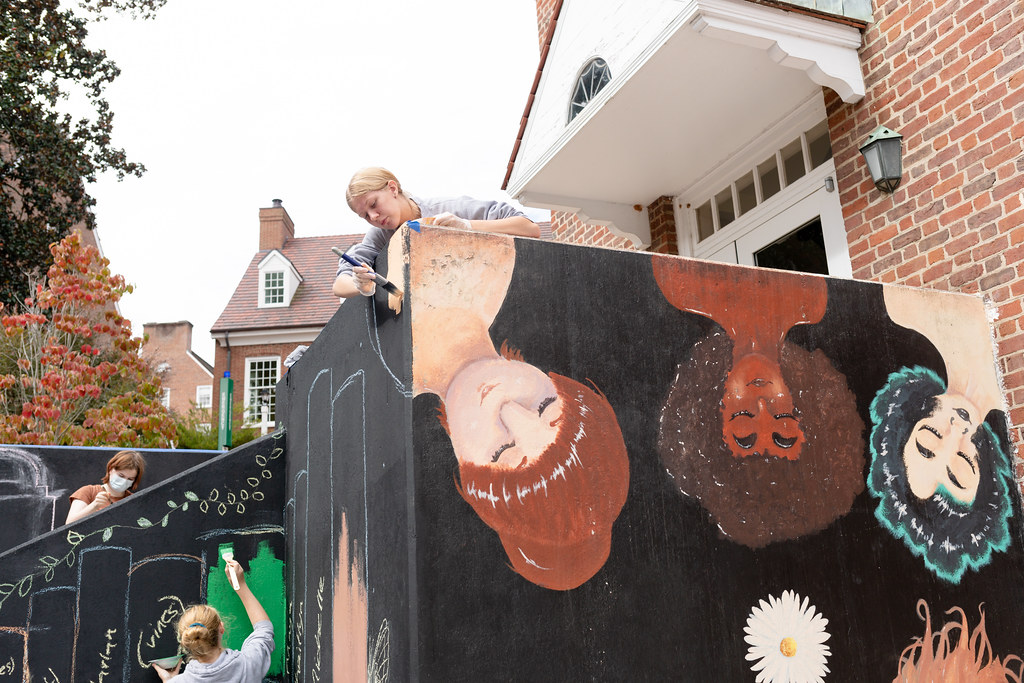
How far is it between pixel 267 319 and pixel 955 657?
2424cm

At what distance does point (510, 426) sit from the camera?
2945 mm

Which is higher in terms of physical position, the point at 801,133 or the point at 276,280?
the point at 276,280

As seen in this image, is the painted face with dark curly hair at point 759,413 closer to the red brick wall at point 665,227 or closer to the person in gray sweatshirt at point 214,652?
the person in gray sweatshirt at point 214,652

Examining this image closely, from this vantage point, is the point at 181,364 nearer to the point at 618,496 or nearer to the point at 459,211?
the point at 459,211

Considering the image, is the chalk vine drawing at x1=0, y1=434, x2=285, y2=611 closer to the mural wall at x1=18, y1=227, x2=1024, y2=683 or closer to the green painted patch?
the mural wall at x1=18, y1=227, x2=1024, y2=683

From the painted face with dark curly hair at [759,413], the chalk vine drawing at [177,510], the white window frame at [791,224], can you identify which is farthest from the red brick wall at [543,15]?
the painted face with dark curly hair at [759,413]

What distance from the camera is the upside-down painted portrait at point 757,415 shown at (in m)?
3.24

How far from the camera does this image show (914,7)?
4762mm

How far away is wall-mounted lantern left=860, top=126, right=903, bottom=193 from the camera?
15.5 feet

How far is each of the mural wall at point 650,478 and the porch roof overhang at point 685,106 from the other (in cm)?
186

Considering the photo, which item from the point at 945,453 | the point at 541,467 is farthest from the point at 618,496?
the point at 945,453

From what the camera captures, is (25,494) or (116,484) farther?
(25,494)

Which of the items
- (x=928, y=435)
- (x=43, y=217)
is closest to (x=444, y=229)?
(x=928, y=435)

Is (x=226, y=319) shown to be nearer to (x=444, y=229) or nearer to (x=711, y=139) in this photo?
(x=711, y=139)
